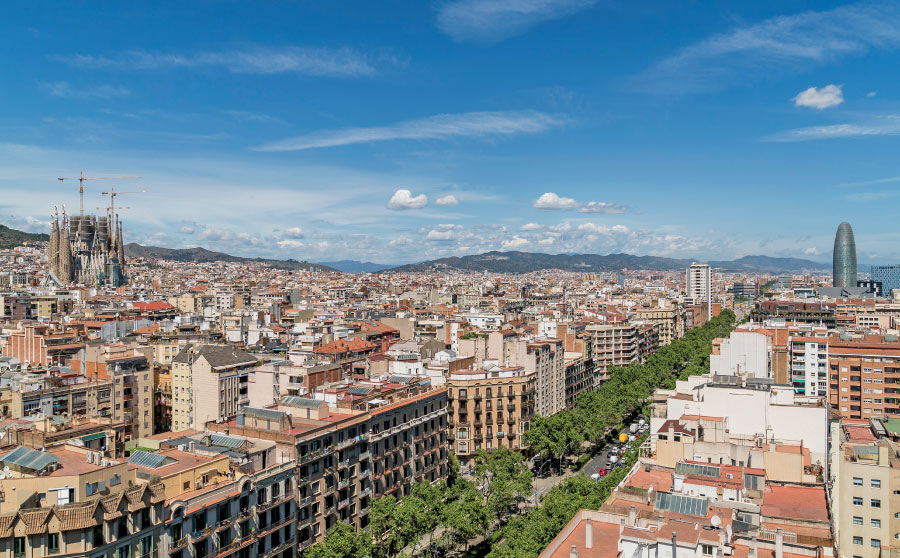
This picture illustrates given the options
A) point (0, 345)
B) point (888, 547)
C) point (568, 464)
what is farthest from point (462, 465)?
point (0, 345)

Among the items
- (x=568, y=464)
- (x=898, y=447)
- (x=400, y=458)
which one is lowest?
(x=568, y=464)

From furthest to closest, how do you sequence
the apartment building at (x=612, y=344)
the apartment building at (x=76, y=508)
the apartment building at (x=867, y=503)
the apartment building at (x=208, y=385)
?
the apartment building at (x=612, y=344) < the apartment building at (x=208, y=385) < the apartment building at (x=867, y=503) < the apartment building at (x=76, y=508)

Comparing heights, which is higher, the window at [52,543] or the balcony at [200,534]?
the window at [52,543]

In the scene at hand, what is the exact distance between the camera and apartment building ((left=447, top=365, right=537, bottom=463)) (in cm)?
6725

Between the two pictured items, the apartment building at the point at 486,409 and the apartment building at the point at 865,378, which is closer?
the apartment building at the point at 486,409

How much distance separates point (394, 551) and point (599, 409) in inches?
1589

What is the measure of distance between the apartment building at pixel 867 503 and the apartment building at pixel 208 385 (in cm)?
4855

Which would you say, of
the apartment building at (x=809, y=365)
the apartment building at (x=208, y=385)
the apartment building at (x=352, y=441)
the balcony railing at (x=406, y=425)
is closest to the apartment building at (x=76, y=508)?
the apartment building at (x=352, y=441)

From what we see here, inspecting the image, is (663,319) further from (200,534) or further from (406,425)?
(200,534)

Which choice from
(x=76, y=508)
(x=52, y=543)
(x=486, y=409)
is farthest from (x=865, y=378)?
(x=52, y=543)

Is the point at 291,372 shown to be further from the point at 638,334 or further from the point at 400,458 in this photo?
the point at 638,334

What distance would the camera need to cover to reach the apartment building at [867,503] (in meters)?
38.0

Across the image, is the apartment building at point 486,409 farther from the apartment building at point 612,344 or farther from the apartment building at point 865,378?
the apartment building at point 612,344

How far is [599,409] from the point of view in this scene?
76.8 m
